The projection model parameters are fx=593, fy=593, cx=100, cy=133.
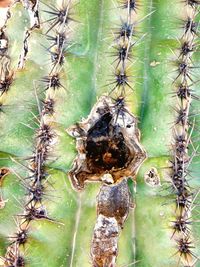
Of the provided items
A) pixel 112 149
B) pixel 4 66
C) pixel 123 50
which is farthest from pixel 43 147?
pixel 4 66

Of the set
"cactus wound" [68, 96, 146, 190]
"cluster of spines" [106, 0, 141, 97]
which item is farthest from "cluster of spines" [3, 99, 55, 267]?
"cluster of spines" [106, 0, 141, 97]

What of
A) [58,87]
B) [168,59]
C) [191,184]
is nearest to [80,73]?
[58,87]

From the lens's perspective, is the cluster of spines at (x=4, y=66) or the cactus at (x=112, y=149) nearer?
the cactus at (x=112, y=149)

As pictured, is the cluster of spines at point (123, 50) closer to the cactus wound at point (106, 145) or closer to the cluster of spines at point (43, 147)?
the cactus wound at point (106, 145)

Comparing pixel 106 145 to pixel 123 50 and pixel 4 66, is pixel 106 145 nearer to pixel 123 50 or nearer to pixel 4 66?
pixel 123 50

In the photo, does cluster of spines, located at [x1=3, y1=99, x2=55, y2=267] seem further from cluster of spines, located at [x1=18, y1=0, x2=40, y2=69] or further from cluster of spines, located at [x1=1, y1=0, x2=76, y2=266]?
cluster of spines, located at [x1=18, y1=0, x2=40, y2=69]

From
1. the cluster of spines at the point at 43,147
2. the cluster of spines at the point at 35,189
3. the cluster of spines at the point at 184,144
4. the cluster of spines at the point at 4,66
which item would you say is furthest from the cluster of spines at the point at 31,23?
the cluster of spines at the point at 184,144

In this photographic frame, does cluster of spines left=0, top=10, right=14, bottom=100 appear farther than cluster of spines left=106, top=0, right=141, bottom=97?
Yes

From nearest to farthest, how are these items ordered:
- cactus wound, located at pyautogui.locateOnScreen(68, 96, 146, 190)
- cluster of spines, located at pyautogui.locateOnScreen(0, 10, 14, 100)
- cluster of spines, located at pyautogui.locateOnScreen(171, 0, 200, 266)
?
cluster of spines, located at pyautogui.locateOnScreen(171, 0, 200, 266)
cactus wound, located at pyautogui.locateOnScreen(68, 96, 146, 190)
cluster of spines, located at pyautogui.locateOnScreen(0, 10, 14, 100)
